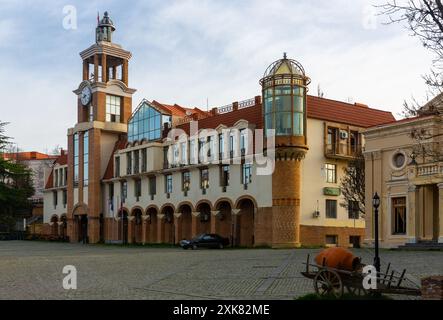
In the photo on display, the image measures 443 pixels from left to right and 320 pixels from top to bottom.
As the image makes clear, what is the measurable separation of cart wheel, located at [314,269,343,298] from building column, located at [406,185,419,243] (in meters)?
24.9

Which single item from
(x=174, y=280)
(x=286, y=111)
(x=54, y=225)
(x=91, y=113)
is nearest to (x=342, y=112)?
(x=286, y=111)

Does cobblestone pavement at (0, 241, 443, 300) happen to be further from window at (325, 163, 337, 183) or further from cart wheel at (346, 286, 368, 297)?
window at (325, 163, 337, 183)

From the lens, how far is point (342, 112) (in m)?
55.1

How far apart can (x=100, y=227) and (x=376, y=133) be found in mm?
37786

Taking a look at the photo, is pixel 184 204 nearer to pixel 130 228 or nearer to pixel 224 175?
pixel 224 175

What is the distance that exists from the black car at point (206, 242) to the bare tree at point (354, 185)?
10.6 meters

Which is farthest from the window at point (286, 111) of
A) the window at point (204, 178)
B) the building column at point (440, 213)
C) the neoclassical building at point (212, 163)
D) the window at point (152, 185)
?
the window at point (152, 185)

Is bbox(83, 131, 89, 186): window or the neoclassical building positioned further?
bbox(83, 131, 89, 186): window

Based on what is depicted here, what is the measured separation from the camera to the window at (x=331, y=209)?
53.3 m

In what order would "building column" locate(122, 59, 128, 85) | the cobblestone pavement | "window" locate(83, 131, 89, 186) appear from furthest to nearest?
"building column" locate(122, 59, 128, 85) < "window" locate(83, 131, 89, 186) < the cobblestone pavement

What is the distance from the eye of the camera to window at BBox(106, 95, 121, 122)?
71250 mm

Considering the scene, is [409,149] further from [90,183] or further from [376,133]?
[90,183]

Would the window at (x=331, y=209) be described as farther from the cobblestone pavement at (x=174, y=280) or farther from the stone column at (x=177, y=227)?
the cobblestone pavement at (x=174, y=280)

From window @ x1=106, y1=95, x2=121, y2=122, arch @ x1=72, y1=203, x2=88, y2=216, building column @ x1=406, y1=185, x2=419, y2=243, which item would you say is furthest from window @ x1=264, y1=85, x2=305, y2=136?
arch @ x1=72, y1=203, x2=88, y2=216
